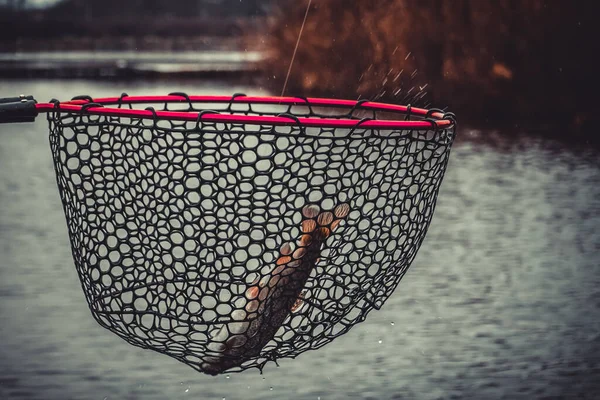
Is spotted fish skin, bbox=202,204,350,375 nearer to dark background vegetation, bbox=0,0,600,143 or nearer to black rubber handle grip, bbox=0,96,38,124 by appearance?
black rubber handle grip, bbox=0,96,38,124

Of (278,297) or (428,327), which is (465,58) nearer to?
(428,327)

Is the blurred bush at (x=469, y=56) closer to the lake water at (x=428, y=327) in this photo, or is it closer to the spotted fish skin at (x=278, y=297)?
the lake water at (x=428, y=327)

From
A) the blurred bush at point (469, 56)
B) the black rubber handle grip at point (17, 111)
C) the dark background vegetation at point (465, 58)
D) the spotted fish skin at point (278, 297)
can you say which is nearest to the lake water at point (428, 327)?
the spotted fish skin at point (278, 297)

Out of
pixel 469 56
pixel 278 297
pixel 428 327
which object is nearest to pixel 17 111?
pixel 278 297

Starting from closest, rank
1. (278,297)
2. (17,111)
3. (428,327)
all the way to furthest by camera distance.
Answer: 1. (17,111)
2. (278,297)
3. (428,327)

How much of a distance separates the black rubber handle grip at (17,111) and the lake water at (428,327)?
170 centimetres

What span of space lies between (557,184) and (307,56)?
8764 mm

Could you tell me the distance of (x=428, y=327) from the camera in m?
4.33

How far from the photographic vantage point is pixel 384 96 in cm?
1400

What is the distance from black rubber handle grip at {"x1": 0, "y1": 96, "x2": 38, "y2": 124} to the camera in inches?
77.6

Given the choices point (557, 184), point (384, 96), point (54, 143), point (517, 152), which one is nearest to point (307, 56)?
point (384, 96)

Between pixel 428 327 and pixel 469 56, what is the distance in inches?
367

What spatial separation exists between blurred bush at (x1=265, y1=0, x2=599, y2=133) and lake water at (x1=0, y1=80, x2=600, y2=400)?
549 cm

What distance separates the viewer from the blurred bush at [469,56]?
12.3 meters
